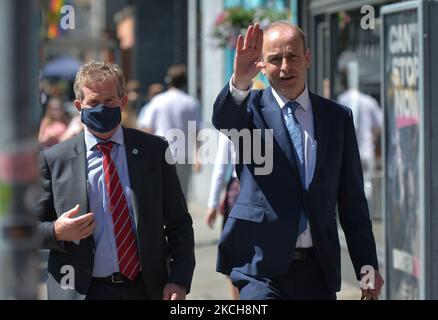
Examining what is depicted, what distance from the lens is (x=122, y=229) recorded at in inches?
164

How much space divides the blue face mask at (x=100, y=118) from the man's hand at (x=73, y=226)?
15.0 inches

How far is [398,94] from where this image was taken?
639 cm

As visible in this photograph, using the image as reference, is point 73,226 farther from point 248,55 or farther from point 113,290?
point 248,55

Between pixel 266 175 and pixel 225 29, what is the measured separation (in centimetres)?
820

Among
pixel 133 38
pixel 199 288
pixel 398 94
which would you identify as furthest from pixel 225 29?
pixel 133 38

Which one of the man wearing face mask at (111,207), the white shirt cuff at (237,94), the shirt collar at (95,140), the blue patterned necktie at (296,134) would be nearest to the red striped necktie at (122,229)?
the man wearing face mask at (111,207)

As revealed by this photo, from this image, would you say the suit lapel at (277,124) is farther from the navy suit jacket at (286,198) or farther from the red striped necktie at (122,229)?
the red striped necktie at (122,229)

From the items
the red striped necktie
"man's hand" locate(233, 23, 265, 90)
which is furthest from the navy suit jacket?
the red striped necktie

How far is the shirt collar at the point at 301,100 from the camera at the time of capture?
14.3 feet

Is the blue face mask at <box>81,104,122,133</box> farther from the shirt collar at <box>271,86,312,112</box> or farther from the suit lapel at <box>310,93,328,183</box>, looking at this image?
the suit lapel at <box>310,93,328,183</box>

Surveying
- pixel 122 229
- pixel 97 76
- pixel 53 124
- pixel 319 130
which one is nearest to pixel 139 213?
pixel 122 229

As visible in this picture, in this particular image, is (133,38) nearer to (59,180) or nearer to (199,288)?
(199,288)

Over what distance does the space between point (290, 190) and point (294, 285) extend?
41 centimetres

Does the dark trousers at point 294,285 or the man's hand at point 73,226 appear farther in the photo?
the dark trousers at point 294,285
